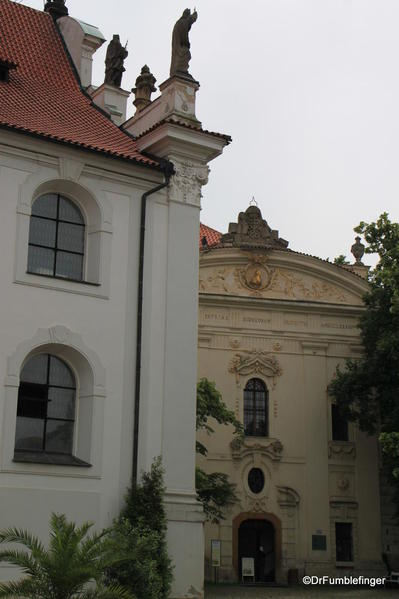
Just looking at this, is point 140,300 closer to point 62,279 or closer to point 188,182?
point 62,279

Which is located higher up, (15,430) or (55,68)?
(55,68)

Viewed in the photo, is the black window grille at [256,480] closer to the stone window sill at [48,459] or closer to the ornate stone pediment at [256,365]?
the ornate stone pediment at [256,365]

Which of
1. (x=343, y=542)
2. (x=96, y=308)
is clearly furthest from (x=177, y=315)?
(x=343, y=542)

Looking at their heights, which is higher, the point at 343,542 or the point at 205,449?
the point at 205,449

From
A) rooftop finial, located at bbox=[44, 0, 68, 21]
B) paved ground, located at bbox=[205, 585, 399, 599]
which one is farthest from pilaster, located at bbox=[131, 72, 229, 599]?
paved ground, located at bbox=[205, 585, 399, 599]

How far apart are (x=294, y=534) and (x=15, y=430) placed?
18360 mm

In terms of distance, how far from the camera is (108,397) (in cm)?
1677

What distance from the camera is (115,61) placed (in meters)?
21.5

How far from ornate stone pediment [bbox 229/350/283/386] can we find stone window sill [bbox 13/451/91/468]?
1700 cm

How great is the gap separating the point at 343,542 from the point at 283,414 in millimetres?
5006

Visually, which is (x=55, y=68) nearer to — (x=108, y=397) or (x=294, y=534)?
(x=108, y=397)

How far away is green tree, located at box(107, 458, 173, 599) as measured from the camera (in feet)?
Result: 49.1

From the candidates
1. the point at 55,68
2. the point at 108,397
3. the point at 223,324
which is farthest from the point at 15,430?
the point at 223,324

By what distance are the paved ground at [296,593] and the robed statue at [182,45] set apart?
13.1 meters
